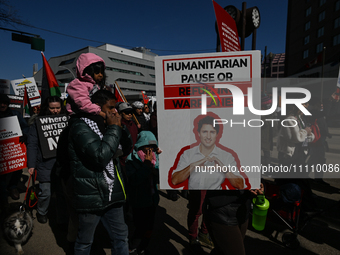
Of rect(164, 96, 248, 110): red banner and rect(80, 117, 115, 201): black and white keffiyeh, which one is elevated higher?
rect(164, 96, 248, 110): red banner

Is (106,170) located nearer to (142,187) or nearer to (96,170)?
(96,170)

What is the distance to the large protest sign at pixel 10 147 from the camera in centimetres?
379

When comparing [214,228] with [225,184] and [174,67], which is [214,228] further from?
→ [174,67]

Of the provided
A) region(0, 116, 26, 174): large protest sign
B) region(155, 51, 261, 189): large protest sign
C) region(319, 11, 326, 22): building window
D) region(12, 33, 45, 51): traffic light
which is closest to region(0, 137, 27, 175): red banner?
region(0, 116, 26, 174): large protest sign

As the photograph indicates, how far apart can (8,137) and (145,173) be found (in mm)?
3034

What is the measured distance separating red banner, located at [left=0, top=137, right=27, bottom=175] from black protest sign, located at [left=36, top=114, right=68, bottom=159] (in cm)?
123

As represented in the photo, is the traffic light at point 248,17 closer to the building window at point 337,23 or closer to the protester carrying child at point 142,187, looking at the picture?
the protester carrying child at point 142,187

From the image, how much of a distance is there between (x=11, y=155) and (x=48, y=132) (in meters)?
1.31

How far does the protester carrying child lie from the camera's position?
7.71 ft

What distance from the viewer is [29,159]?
3.16m

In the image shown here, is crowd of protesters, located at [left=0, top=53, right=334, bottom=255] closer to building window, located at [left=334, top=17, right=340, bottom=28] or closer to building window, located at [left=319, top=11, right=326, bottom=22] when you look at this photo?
building window, located at [left=334, top=17, right=340, bottom=28]

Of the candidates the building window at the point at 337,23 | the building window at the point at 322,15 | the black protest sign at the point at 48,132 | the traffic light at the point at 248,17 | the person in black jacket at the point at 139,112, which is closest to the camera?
the black protest sign at the point at 48,132

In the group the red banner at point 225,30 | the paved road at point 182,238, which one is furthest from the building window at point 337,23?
the red banner at point 225,30

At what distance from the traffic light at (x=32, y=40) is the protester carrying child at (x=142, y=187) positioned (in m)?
8.27
